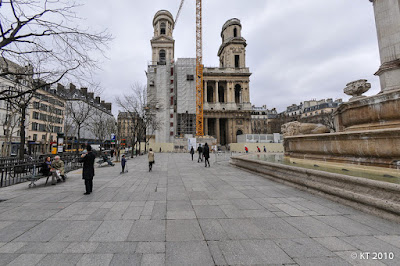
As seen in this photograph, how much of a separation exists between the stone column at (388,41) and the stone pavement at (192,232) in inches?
294

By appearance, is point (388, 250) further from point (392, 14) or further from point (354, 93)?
point (392, 14)

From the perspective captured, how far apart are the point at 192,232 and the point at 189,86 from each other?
1809 inches

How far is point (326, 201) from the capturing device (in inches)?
168

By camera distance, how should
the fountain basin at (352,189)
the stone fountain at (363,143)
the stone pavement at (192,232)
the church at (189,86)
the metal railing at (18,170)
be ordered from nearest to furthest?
the stone pavement at (192,232)
the fountain basin at (352,189)
the stone fountain at (363,143)
the metal railing at (18,170)
the church at (189,86)

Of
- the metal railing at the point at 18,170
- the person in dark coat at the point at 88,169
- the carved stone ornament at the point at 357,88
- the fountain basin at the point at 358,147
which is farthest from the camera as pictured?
the carved stone ornament at the point at 357,88

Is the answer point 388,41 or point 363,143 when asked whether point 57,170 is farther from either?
point 388,41

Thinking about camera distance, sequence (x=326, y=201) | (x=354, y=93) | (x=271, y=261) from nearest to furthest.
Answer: (x=271, y=261), (x=326, y=201), (x=354, y=93)

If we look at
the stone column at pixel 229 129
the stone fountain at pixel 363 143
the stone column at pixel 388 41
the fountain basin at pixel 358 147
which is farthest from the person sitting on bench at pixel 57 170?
the stone column at pixel 229 129

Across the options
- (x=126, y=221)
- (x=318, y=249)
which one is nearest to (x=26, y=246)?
(x=126, y=221)

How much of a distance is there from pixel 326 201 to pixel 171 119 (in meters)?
42.7

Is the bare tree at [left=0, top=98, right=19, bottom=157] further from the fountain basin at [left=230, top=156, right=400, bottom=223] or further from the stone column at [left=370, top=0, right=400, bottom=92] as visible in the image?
the stone column at [left=370, top=0, right=400, bottom=92]

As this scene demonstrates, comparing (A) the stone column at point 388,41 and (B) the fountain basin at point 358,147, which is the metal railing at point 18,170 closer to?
(B) the fountain basin at point 358,147

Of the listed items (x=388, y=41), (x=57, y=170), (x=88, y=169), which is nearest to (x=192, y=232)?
(x=88, y=169)

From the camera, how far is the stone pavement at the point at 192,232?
7.12 ft
